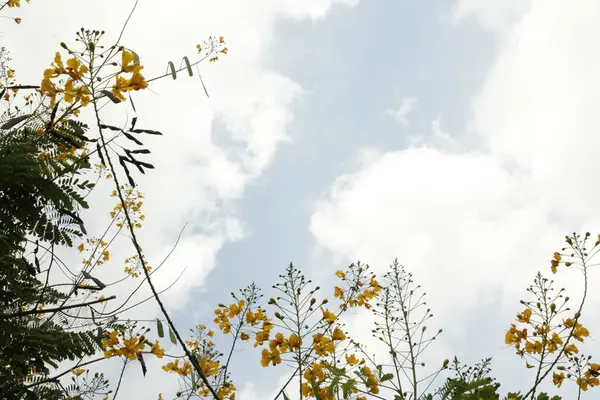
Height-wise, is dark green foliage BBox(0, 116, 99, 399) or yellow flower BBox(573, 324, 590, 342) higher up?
yellow flower BBox(573, 324, 590, 342)

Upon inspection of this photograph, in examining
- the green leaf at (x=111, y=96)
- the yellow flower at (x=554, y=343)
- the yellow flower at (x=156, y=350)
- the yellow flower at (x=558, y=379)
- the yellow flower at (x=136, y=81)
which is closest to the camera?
the green leaf at (x=111, y=96)

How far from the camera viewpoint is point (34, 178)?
2049 millimetres

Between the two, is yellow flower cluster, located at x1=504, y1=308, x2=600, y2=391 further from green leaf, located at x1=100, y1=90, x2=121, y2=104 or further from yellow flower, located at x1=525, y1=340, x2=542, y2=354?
green leaf, located at x1=100, y1=90, x2=121, y2=104

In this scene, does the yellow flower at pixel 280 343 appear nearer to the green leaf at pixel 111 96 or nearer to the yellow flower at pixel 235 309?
the yellow flower at pixel 235 309

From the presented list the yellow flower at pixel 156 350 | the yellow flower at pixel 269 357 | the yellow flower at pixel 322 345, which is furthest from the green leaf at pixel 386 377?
the yellow flower at pixel 156 350

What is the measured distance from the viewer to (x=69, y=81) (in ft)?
5.99

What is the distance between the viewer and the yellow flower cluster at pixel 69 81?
1.77m

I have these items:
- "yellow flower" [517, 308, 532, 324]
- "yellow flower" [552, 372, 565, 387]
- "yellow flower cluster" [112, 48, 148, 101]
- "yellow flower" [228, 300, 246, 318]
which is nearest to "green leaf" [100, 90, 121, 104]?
"yellow flower cluster" [112, 48, 148, 101]

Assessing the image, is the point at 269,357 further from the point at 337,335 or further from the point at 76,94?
the point at 76,94

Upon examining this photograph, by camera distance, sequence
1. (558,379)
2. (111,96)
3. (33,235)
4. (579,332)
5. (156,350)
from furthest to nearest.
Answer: (558,379) < (579,332) < (156,350) < (33,235) < (111,96)

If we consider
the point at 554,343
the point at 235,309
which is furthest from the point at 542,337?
the point at 235,309

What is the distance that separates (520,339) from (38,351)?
3.37 metres

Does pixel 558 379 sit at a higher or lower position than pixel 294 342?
higher

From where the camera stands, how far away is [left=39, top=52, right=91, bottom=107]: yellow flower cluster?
1.77m
